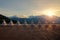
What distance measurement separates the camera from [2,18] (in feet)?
42.8

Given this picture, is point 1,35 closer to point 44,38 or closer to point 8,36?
point 8,36

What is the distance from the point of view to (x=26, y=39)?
31.6ft

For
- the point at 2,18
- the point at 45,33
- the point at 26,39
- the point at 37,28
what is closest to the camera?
the point at 26,39

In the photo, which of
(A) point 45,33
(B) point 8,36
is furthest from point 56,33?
(B) point 8,36

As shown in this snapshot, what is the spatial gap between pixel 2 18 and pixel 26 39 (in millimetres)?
3796

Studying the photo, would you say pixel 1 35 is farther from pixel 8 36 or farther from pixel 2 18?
pixel 2 18

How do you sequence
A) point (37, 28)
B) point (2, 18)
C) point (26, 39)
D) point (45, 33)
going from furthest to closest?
1. point (2, 18)
2. point (37, 28)
3. point (45, 33)
4. point (26, 39)

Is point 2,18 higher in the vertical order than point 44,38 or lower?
higher

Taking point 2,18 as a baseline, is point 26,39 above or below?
below

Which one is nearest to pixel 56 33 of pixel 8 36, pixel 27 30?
pixel 27 30

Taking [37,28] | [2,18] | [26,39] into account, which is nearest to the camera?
[26,39]

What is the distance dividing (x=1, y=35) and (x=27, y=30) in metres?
1.51

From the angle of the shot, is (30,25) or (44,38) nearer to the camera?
(44,38)

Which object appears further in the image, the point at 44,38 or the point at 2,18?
the point at 2,18
